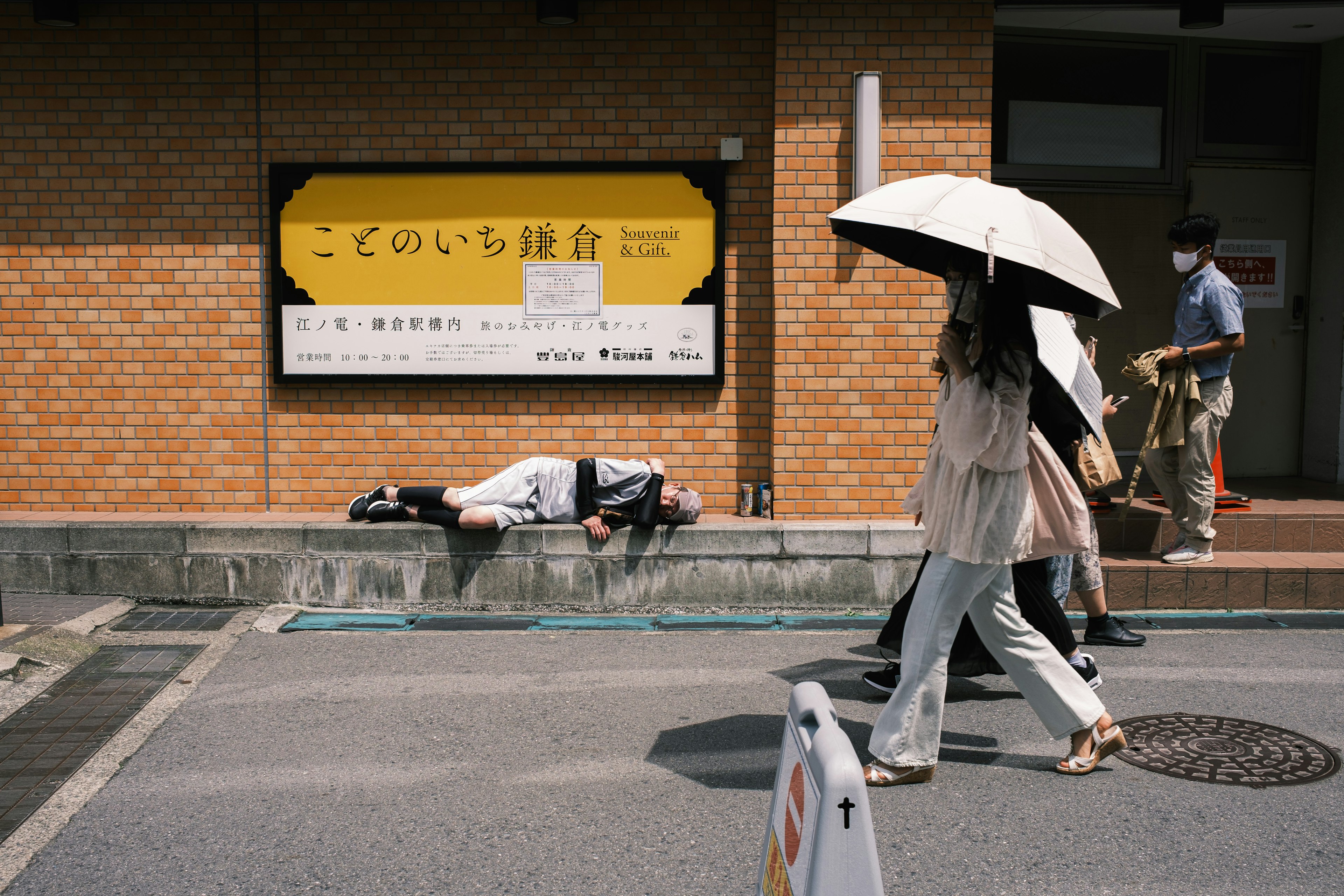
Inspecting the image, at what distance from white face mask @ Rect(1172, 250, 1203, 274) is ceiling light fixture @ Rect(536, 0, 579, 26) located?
388 cm

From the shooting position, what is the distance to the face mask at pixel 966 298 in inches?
145

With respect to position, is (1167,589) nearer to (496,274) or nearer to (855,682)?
(855,682)

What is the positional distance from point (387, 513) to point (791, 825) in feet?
16.1

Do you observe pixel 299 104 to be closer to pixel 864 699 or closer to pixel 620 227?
pixel 620 227

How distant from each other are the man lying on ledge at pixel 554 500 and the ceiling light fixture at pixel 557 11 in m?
2.70

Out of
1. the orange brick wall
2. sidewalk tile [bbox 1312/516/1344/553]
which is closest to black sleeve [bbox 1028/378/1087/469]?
the orange brick wall

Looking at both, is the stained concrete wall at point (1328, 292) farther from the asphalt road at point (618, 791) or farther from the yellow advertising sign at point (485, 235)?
the yellow advertising sign at point (485, 235)

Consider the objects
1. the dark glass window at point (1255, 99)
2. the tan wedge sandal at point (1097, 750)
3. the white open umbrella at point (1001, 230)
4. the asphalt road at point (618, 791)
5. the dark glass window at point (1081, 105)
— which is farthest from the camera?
the dark glass window at point (1255, 99)

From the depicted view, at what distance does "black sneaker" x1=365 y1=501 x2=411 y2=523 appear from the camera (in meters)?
6.64

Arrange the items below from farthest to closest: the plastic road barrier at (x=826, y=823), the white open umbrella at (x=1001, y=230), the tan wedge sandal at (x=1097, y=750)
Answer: the tan wedge sandal at (x=1097, y=750) < the white open umbrella at (x=1001, y=230) < the plastic road barrier at (x=826, y=823)

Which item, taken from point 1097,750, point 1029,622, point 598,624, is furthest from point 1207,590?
point 598,624

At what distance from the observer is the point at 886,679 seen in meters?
4.85

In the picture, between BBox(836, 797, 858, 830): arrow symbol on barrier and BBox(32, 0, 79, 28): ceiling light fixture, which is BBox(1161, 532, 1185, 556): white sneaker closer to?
BBox(836, 797, 858, 830): arrow symbol on barrier

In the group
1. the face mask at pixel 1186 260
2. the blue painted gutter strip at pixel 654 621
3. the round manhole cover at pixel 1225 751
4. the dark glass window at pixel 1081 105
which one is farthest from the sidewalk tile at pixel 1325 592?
the dark glass window at pixel 1081 105
